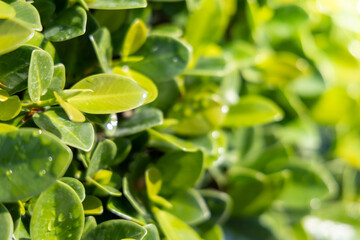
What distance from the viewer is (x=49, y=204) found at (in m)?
0.44

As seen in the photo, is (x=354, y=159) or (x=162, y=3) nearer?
(x=162, y=3)

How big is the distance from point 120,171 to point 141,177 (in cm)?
3

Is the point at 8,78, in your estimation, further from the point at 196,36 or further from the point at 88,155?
the point at 196,36

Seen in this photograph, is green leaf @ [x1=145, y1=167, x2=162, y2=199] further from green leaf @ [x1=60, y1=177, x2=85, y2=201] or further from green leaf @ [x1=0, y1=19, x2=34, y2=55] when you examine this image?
green leaf @ [x1=0, y1=19, x2=34, y2=55]

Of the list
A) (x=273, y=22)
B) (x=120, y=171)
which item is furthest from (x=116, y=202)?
(x=273, y=22)

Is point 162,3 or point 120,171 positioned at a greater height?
point 162,3

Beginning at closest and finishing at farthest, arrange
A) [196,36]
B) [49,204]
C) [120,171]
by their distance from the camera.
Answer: [49,204], [120,171], [196,36]

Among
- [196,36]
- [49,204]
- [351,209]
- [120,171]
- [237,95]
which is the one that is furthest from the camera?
[351,209]

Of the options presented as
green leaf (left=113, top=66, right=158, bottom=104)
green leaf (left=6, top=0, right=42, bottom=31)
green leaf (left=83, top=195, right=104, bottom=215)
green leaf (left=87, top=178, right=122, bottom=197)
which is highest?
green leaf (left=6, top=0, right=42, bottom=31)

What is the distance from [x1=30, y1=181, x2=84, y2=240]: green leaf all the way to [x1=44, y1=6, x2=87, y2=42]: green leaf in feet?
0.57

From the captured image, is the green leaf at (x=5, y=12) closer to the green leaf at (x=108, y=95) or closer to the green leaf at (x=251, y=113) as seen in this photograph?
the green leaf at (x=108, y=95)

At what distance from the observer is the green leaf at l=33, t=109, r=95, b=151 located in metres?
0.43

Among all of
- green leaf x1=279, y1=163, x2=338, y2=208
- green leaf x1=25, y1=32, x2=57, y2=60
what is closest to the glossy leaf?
green leaf x1=25, y1=32, x2=57, y2=60

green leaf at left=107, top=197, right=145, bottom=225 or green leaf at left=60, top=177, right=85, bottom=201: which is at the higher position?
green leaf at left=60, top=177, right=85, bottom=201
